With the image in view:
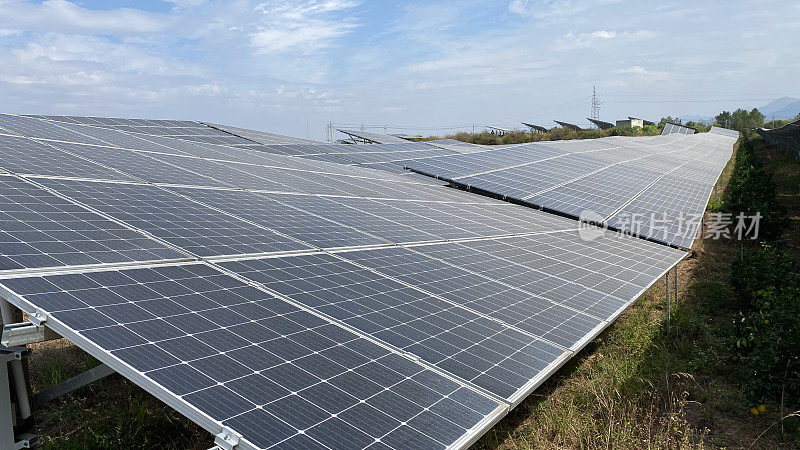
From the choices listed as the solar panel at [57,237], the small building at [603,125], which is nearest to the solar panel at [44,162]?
the solar panel at [57,237]

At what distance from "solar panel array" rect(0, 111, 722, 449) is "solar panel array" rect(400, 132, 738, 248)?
3.64m

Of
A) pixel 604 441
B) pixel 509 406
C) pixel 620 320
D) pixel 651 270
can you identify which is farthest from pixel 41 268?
pixel 620 320

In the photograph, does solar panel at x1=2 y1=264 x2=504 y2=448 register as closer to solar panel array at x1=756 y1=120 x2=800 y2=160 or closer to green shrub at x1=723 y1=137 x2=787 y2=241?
green shrub at x1=723 y1=137 x2=787 y2=241

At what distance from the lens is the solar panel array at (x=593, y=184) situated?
16.0m

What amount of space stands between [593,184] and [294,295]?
16.7 m

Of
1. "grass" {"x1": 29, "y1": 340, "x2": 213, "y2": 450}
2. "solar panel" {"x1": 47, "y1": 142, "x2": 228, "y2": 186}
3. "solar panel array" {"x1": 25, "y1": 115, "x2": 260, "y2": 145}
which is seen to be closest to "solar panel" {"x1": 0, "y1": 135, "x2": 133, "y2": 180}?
"solar panel" {"x1": 47, "y1": 142, "x2": 228, "y2": 186}

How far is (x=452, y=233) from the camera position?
37.2 ft

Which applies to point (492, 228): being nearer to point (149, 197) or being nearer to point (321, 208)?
point (321, 208)

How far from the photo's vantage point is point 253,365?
4758 millimetres

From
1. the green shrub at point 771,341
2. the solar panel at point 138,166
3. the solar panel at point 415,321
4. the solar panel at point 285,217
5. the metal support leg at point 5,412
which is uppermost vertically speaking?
the solar panel at point 138,166

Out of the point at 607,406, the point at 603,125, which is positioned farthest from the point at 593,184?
the point at 603,125

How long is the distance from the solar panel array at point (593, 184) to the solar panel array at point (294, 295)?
3.64 metres

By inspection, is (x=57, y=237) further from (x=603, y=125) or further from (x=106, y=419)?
(x=603, y=125)

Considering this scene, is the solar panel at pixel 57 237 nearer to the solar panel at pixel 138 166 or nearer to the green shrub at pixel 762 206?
the solar panel at pixel 138 166
